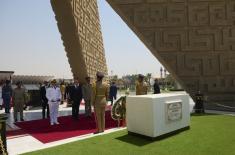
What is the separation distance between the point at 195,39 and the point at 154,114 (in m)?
8.41

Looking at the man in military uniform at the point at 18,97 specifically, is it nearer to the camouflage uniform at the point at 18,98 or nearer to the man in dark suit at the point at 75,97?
the camouflage uniform at the point at 18,98

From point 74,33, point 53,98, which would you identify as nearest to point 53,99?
point 53,98

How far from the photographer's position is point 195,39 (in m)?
13.9

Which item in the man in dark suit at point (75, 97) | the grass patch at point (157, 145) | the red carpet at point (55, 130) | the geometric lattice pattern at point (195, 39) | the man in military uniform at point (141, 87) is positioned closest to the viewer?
the grass patch at point (157, 145)

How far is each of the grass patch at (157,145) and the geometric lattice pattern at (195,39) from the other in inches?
255

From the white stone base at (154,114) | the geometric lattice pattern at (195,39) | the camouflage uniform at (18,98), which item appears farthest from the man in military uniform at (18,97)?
the white stone base at (154,114)

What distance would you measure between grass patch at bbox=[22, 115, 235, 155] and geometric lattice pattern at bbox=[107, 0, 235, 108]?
647cm

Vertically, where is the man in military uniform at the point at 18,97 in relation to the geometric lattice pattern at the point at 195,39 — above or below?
below

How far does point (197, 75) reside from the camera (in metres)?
13.9

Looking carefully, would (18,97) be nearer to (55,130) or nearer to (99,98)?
(55,130)

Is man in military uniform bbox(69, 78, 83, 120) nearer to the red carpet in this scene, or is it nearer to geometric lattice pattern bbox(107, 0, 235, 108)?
the red carpet

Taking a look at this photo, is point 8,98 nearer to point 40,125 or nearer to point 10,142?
point 40,125

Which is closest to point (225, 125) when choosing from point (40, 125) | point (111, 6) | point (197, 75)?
point (197, 75)

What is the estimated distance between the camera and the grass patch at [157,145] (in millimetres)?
5805
